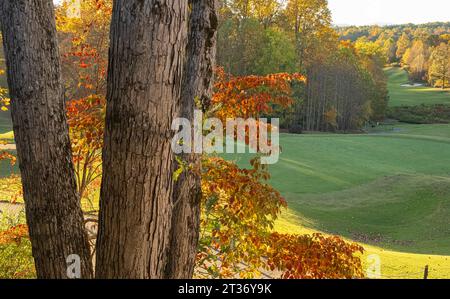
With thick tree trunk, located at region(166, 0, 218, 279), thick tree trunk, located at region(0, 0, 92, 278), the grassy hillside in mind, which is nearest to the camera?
thick tree trunk, located at region(0, 0, 92, 278)

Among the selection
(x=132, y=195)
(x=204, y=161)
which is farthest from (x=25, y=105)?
(x=204, y=161)

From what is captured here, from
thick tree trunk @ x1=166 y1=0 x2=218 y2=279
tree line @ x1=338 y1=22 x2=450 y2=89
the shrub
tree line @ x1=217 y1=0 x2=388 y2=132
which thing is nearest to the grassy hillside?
the shrub

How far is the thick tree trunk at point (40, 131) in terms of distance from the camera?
2.76 metres

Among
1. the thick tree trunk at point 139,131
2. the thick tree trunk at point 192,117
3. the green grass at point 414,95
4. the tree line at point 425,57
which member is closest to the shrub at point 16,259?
the thick tree trunk at point 192,117

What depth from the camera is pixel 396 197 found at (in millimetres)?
18547

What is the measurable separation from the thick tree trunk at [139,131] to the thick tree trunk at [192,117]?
1321 millimetres

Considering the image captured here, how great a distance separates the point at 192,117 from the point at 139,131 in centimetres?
186

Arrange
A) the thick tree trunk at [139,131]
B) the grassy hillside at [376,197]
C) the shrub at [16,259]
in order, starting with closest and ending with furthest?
the thick tree trunk at [139,131], the shrub at [16,259], the grassy hillside at [376,197]

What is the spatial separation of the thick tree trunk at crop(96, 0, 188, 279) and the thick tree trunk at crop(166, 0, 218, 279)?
4.34 ft

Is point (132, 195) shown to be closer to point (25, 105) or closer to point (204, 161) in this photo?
point (25, 105)

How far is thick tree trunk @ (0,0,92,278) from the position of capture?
109 inches

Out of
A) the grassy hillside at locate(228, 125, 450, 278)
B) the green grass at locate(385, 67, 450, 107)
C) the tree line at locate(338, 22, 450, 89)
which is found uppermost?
the tree line at locate(338, 22, 450, 89)

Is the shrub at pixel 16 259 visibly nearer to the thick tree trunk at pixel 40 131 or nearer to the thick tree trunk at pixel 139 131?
the thick tree trunk at pixel 40 131

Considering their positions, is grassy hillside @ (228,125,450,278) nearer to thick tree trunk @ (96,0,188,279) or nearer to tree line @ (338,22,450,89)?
thick tree trunk @ (96,0,188,279)
